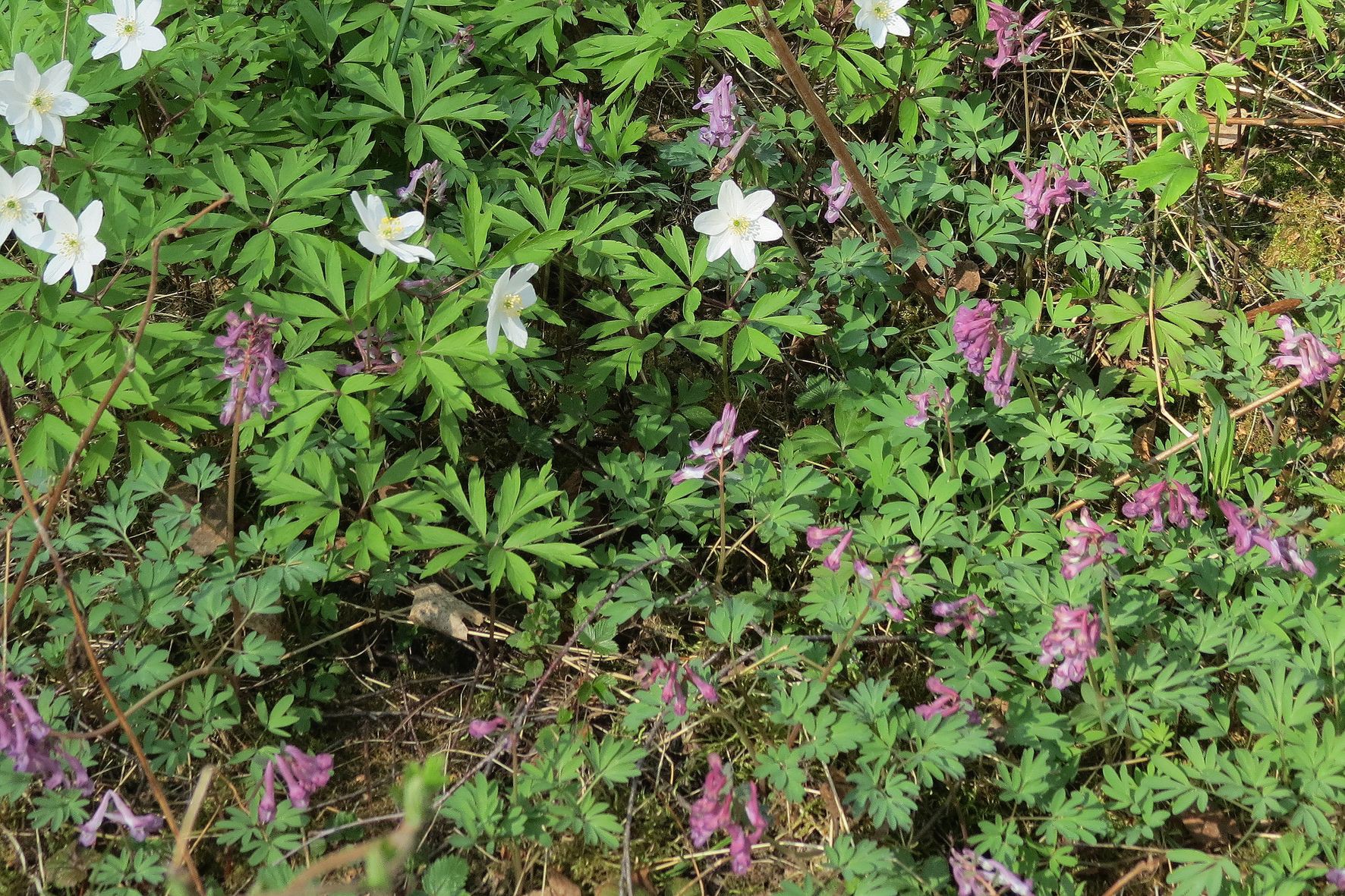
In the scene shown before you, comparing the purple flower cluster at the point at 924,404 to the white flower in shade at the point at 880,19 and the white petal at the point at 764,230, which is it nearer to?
the white petal at the point at 764,230

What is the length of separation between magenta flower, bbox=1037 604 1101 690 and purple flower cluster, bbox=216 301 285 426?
216 centimetres

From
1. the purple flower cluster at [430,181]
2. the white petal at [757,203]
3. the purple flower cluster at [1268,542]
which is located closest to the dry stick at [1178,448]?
the purple flower cluster at [1268,542]

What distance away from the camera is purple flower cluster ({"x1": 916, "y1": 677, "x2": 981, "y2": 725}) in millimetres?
2584

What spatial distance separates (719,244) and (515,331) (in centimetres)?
74

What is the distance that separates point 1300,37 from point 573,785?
4191mm

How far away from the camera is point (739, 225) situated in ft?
10.3

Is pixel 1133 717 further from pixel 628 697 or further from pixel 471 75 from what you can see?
pixel 471 75

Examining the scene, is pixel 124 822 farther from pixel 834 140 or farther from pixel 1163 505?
pixel 1163 505

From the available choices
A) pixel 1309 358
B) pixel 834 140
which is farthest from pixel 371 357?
pixel 1309 358

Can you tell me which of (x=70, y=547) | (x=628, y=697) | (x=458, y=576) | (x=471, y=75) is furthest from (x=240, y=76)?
(x=628, y=697)

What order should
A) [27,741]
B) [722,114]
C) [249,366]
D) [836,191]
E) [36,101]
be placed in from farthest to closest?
[836,191], [722,114], [36,101], [249,366], [27,741]

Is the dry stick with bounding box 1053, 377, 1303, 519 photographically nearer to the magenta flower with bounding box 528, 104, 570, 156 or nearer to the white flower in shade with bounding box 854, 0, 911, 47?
the white flower in shade with bounding box 854, 0, 911, 47

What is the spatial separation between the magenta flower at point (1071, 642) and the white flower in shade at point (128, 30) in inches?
121

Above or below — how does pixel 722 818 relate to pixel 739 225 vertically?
below
